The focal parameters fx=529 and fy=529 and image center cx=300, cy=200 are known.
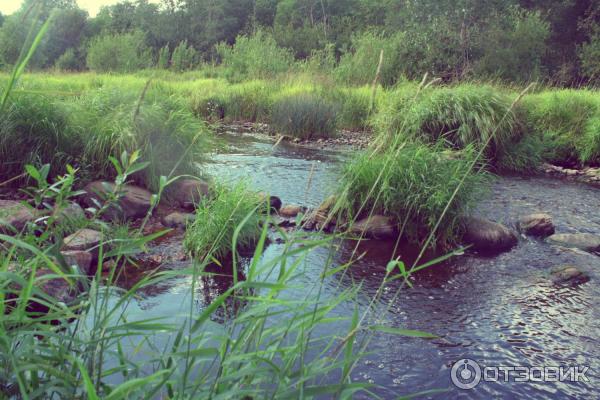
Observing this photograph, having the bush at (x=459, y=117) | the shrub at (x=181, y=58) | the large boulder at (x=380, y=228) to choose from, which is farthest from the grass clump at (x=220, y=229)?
the shrub at (x=181, y=58)

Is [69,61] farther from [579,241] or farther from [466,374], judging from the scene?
[466,374]

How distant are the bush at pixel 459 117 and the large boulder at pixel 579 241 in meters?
3.22

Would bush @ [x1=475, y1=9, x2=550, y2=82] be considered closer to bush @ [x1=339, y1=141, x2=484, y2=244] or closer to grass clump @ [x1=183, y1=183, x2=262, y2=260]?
bush @ [x1=339, y1=141, x2=484, y2=244]

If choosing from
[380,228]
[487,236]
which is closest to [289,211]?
[380,228]

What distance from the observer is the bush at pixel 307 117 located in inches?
457

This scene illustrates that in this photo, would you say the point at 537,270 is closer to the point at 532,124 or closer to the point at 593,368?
the point at 593,368

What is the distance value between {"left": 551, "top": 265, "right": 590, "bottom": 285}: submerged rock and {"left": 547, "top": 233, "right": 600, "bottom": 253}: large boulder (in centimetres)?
75

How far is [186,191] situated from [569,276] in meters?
3.94

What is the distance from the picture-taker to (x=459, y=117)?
28.6 ft

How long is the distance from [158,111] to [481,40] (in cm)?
1620

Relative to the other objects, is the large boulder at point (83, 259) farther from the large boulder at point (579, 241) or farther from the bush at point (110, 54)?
the bush at point (110, 54)

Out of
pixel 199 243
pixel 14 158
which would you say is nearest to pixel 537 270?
pixel 199 243

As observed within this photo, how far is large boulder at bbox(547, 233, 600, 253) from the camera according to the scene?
5.12 m

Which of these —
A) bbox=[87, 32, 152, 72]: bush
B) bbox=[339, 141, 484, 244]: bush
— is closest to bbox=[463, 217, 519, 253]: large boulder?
bbox=[339, 141, 484, 244]: bush
